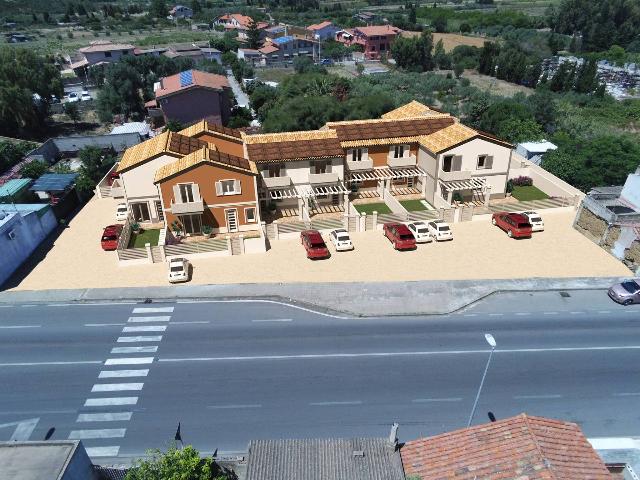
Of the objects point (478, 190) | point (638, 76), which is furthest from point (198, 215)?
point (638, 76)

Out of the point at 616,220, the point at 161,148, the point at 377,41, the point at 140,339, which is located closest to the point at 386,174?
the point at 616,220

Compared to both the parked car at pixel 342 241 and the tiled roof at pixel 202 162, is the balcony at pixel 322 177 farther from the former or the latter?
the parked car at pixel 342 241

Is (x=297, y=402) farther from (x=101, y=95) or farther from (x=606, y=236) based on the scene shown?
(x=101, y=95)

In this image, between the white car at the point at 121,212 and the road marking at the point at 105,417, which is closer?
the road marking at the point at 105,417

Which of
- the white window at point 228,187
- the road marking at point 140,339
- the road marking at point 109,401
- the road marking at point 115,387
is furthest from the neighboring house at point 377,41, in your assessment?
the road marking at point 109,401

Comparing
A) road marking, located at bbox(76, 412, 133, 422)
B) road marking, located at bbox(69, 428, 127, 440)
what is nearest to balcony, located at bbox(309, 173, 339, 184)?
road marking, located at bbox(76, 412, 133, 422)

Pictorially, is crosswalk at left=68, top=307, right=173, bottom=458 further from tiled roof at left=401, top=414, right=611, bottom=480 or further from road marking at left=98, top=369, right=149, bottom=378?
tiled roof at left=401, top=414, right=611, bottom=480
